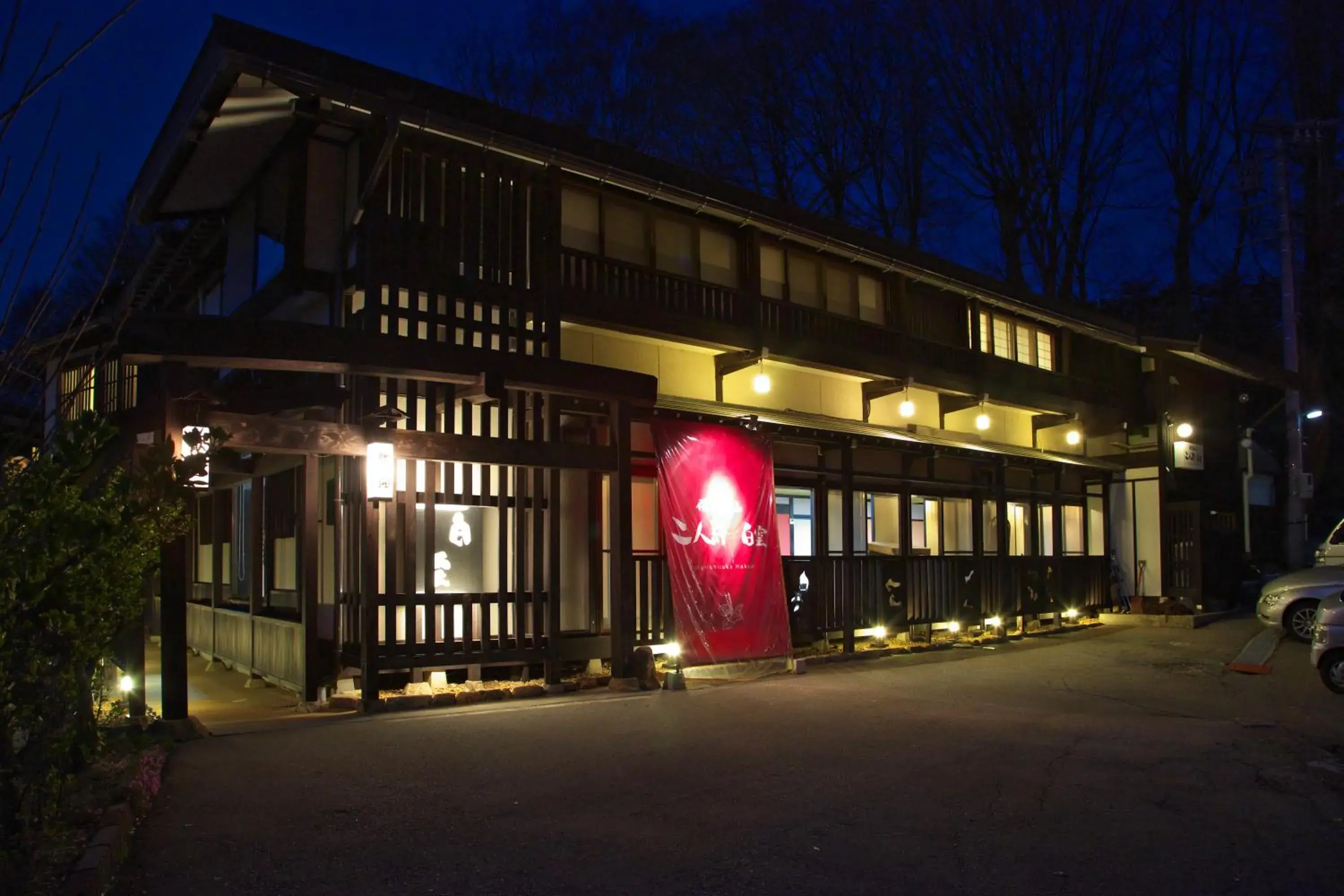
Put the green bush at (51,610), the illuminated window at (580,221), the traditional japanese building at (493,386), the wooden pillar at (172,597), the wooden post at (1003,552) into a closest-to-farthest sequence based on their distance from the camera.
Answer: the green bush at (51,610), the wooden pillar at (172,597), the traditional japanese building at (493,386), the illuminated window at (580,221), the wooden post at (1003,552)

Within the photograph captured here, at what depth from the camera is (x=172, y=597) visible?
9531mm

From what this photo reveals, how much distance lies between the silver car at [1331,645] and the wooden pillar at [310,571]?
1212 cm

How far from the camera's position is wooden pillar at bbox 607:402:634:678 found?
1305cm

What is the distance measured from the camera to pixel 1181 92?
36.0m

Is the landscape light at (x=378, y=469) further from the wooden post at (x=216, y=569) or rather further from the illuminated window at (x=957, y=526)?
the illuminated window at (x=957, y=526)

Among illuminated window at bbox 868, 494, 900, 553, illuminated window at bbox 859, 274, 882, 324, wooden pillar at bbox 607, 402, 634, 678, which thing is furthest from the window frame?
wooden pillar at bbox 607, 402, 634, 678

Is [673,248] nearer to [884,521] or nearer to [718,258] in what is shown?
[718,258]

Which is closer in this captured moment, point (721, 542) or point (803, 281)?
point (721, 542)

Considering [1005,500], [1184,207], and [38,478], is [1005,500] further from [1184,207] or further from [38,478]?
[1184,207]

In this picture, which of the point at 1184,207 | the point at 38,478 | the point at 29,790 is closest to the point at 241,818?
the point at 29,790

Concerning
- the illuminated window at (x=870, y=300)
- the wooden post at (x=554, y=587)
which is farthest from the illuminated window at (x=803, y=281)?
the wooden post at (x=554, y=587)

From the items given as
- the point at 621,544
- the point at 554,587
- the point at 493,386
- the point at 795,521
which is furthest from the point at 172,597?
the point at 795,521

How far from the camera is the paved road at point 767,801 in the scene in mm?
5867

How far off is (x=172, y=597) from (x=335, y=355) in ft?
9.04
